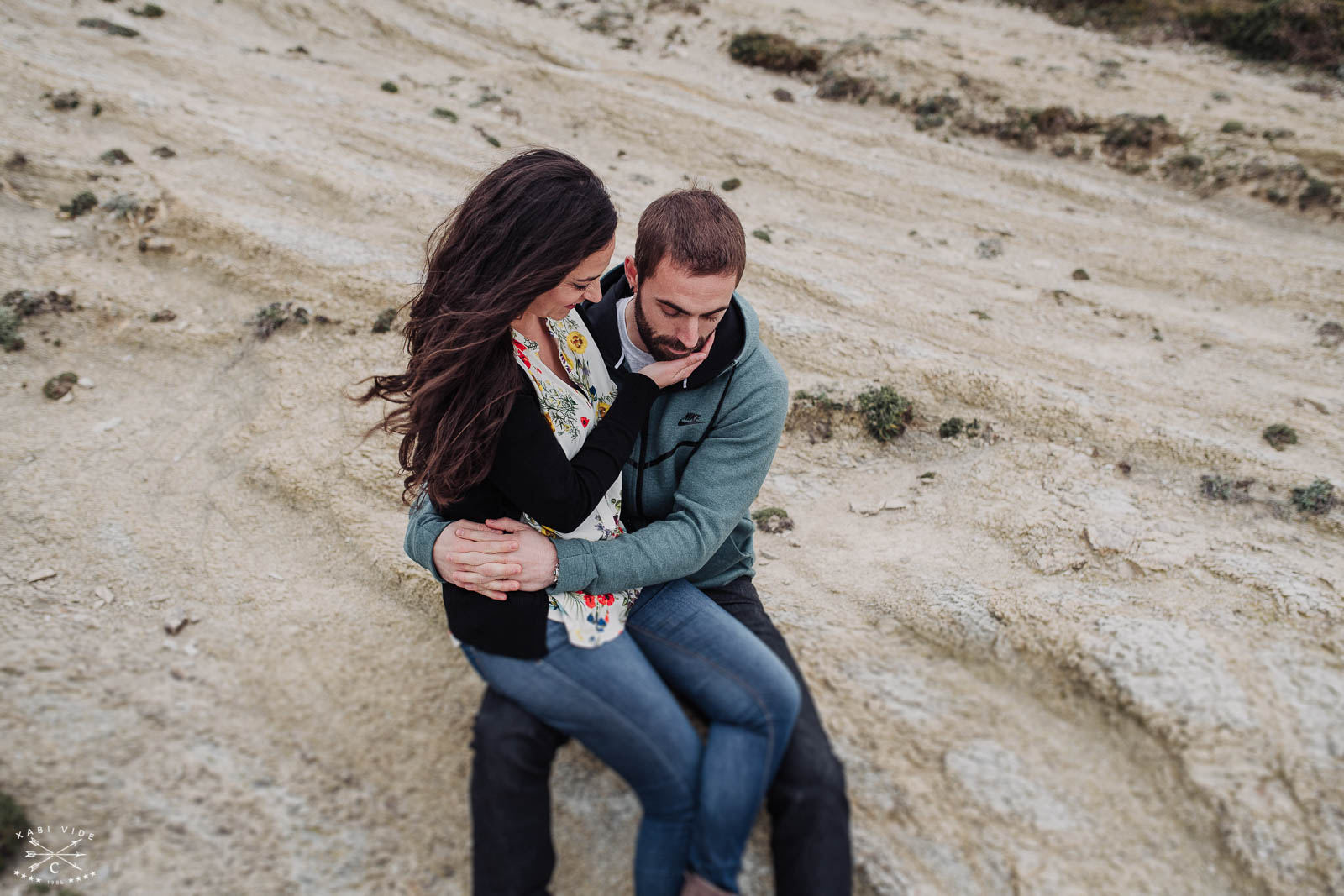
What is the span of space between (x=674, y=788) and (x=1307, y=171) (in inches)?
757

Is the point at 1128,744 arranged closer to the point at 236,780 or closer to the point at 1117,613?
the point at 1117,613

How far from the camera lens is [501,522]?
466 centimetres

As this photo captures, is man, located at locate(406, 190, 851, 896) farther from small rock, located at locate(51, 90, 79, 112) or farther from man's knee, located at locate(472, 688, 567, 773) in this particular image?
small rock, located at locate(51, 90, 79, 112)

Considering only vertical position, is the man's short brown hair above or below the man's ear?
above

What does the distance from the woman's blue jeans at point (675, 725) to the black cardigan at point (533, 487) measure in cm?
17

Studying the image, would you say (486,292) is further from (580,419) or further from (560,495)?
(560,495)

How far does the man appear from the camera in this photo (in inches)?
166

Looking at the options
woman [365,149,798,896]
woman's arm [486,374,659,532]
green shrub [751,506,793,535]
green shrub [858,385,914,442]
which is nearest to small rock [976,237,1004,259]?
green shrub [858,385,914,442]

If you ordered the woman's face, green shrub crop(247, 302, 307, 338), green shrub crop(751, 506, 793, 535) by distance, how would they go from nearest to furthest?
1. the woman's face
2. green shrub crop(751, 506, 793, 535)
3. green shrub crop(247, 302, 307, 338)

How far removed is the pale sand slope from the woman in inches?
38.7

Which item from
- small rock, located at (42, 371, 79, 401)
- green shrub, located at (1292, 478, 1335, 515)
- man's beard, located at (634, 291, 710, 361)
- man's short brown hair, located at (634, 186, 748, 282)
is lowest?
small rock, located at (42, 371, 79, 401)

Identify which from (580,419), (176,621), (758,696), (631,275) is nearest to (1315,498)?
(758,696)

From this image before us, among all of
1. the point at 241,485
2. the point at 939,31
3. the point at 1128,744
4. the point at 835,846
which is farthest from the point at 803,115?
the point at 835,846

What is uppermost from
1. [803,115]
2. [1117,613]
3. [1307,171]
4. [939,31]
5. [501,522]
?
[939,31]
